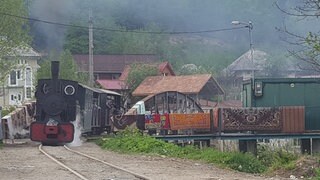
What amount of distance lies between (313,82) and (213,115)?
5269 mm

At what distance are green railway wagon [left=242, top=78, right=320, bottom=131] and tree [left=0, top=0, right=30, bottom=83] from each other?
500 inches

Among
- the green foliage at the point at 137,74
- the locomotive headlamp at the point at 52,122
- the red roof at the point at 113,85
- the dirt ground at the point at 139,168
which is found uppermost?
the green foliage at the point at 137,74

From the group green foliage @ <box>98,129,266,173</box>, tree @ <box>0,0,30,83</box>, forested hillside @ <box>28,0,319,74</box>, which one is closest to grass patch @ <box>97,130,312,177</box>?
green foliage @ <box>98,129,266,173</box>

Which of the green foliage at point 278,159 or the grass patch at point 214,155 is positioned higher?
the grass patch at point 214,155

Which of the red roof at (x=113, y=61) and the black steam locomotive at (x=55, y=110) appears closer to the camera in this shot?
the black steam locomotive at (x=55, y=110)

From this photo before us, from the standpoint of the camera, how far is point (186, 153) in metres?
24.8

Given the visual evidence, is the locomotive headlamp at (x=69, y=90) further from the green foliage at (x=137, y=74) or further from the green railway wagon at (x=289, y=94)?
the green foliage at (x=137, y=74)

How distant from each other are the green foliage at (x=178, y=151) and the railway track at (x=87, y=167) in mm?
3109

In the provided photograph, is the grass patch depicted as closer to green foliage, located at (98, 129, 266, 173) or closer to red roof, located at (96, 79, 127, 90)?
green foliage, located at (98, 129, 266, 173)

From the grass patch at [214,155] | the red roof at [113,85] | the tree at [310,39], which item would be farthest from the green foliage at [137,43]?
the tree at [310,39]

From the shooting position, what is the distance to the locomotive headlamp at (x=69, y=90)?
28688 mm

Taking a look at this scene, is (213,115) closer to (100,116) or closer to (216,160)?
(100,116)

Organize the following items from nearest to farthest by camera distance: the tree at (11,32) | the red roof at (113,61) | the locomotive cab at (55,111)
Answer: the locomotive cab at (55,111), the tree at (11,32), the red roof at (113,61)

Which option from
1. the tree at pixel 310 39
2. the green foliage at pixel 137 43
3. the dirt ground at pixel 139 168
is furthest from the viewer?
the green foliage at pixel 137 43
